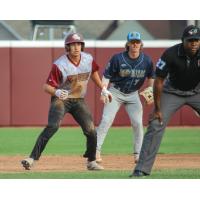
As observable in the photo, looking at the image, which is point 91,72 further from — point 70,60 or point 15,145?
point 15,145

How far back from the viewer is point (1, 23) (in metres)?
37.5

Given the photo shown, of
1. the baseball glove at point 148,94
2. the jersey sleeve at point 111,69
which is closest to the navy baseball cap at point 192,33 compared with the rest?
the jersey sleeve at point 111,69

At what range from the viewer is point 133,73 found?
13039 mm

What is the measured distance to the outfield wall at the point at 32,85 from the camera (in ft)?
70.3

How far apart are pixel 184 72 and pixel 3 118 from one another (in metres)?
11.5

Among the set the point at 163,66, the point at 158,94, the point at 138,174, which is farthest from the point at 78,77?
the point at 138,174

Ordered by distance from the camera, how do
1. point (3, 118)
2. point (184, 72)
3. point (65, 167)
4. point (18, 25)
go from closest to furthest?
→ point (184, 72)
point (65, 167)
point (3, 118)
point (18, 25)

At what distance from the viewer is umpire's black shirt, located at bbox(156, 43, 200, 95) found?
10266mm

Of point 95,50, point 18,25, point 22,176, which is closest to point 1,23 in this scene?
point 18,25

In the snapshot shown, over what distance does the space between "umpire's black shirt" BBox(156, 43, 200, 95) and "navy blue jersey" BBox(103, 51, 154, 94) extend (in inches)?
95.6

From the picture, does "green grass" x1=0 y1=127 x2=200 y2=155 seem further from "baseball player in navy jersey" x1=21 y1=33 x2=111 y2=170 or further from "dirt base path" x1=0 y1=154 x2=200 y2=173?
"baseball player in navy jersey" x1=21 y1=33 x2=111 y2=170

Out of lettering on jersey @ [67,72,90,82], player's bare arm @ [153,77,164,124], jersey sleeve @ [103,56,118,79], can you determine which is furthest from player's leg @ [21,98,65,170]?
player's bare arm @ [153,77,164,124]

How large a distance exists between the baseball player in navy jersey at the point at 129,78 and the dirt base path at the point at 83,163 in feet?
1.36

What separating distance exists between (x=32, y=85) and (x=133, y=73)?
8778 mm
